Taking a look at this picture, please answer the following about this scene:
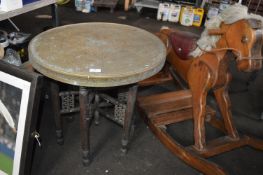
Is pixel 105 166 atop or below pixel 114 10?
below

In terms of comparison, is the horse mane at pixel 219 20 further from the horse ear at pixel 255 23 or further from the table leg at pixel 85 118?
the table leg at pixel 85 118

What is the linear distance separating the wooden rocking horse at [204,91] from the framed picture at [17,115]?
101 centimetres

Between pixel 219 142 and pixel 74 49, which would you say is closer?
pixel 74 49

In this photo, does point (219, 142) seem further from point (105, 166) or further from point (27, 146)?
point (27, 146)

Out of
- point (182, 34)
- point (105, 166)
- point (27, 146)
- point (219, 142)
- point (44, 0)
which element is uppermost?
point (44, 0)

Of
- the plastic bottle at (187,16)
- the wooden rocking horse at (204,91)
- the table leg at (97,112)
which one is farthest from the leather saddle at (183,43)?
the plastic bottle at (187,16)

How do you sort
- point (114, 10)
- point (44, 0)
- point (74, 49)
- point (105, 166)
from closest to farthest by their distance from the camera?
point (74, 49) → point (105, 166) → point (44, 0) → point (114, 10)

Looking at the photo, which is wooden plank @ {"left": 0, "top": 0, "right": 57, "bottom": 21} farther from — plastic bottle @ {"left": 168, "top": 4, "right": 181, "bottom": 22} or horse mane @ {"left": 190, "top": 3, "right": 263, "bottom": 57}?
plastic bottle @ {"left": 168, "top": 4, "right": 181, "bottom": 22}

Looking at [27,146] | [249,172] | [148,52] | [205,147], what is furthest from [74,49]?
[249,172]

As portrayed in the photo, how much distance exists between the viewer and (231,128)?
6.84 ft

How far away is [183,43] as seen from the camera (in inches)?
84.0

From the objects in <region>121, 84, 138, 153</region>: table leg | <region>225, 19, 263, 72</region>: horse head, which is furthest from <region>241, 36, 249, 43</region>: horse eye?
<region>121, 84, 138, 153</region>: table leg

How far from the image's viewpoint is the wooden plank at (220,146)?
1.93 metres

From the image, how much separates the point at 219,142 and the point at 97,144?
0.98 meters
